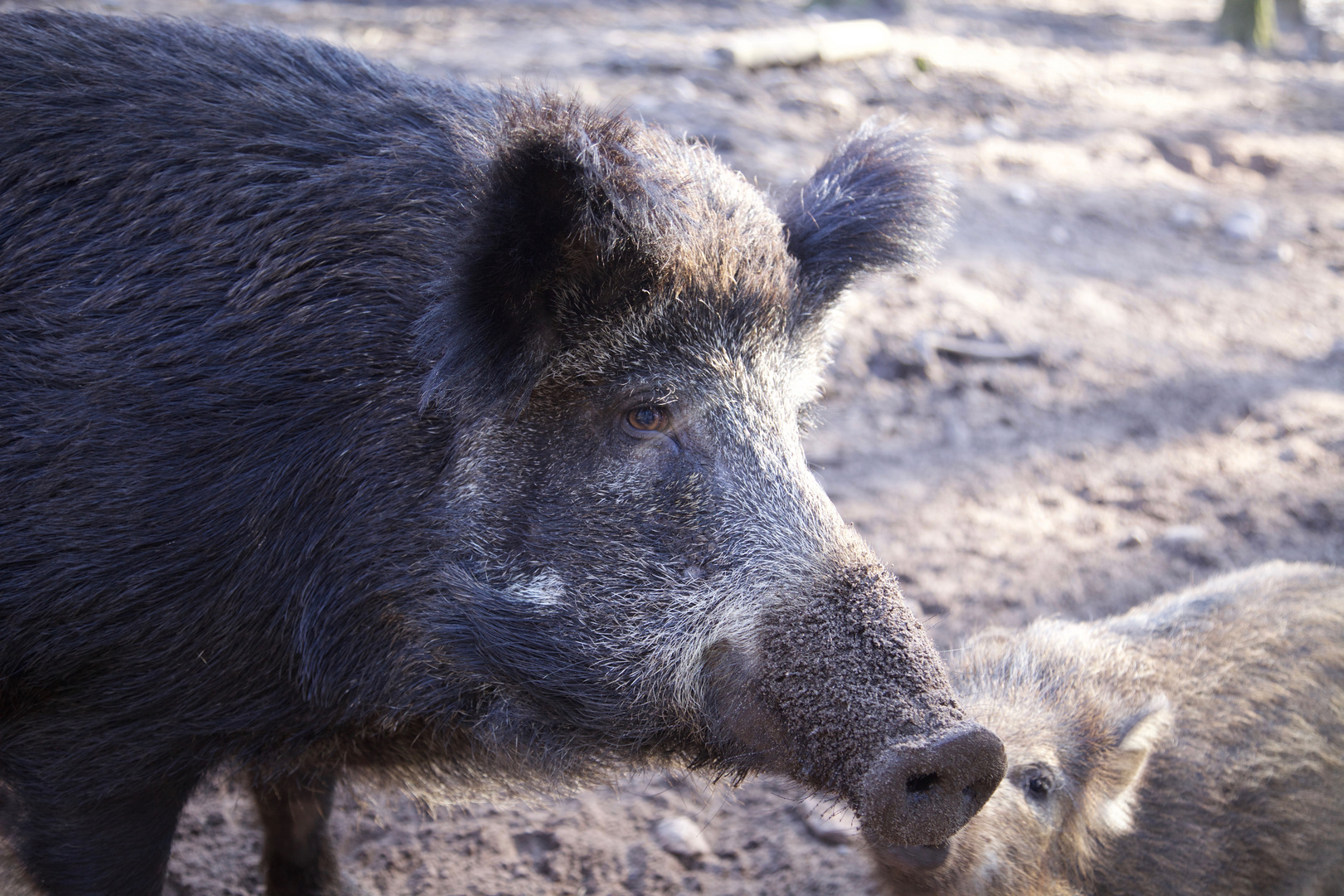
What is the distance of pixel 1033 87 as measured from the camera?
32.8ft

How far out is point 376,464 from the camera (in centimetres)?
246

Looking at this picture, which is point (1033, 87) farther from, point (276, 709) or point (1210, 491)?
point (276, 709)

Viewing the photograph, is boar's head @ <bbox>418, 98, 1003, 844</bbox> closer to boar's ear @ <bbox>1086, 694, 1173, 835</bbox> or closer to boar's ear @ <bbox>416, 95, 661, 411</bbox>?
boar's ear @ <bbox>416, 95, 661, 411</bbox>

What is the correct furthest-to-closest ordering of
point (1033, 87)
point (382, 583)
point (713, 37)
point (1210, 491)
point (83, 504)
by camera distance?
point (1033, 87), point (713, 37), point (1210, 491), point (382, 583), point (83, 504)

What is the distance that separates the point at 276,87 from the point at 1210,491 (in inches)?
171

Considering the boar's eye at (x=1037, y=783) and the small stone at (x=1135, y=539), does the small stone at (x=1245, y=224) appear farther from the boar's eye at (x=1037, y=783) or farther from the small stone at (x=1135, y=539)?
the boar's eye at (x=1037, y=783)

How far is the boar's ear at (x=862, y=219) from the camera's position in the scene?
2879 mm

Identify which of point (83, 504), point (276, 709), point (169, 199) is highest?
point (169, 199)

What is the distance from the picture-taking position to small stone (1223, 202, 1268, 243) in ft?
25.8

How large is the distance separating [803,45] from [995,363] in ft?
13.6

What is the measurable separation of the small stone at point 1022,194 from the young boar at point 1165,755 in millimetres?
4491

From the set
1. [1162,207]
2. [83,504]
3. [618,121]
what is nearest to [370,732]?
[83,504]

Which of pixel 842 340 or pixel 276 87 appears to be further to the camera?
pixel 842 340

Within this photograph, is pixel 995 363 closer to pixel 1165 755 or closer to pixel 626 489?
pixel 1165 755
